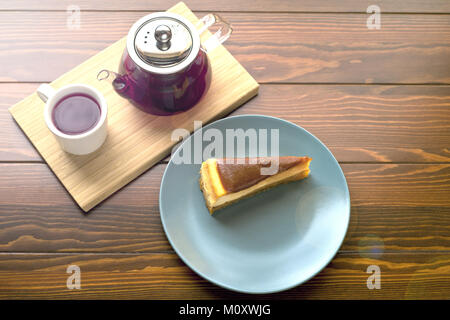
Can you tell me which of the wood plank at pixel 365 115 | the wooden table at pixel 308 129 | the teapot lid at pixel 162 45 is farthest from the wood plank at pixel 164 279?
the teapot lid at pixel 162 45

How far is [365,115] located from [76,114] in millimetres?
634

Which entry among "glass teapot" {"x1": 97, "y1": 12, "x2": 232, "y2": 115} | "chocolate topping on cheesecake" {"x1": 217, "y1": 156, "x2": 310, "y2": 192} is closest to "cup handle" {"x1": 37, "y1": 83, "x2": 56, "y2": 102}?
"glass teapot" {"x1": 97, "y1": 12, "x2": 232, "y2": 115}

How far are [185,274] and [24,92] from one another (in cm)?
54

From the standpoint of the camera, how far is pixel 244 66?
1018mm

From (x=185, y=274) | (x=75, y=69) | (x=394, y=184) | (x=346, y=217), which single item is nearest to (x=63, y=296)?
(x=185, y=274)

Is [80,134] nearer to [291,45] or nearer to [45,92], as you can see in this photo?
[45,92]

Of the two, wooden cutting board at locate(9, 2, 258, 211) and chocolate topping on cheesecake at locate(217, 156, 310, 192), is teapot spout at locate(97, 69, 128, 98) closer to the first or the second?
wooden cutting board at locate(9, 2, 258, 211)

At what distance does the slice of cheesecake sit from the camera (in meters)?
0.87

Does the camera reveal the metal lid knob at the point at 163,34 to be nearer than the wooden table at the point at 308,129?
Yes

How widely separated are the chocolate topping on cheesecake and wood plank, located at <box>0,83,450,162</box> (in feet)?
0.46

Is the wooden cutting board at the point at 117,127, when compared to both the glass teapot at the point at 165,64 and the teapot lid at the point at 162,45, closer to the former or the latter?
the glass teapot at the point at 165,64

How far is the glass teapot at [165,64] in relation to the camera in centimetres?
80

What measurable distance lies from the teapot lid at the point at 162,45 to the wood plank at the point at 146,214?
0.24m
